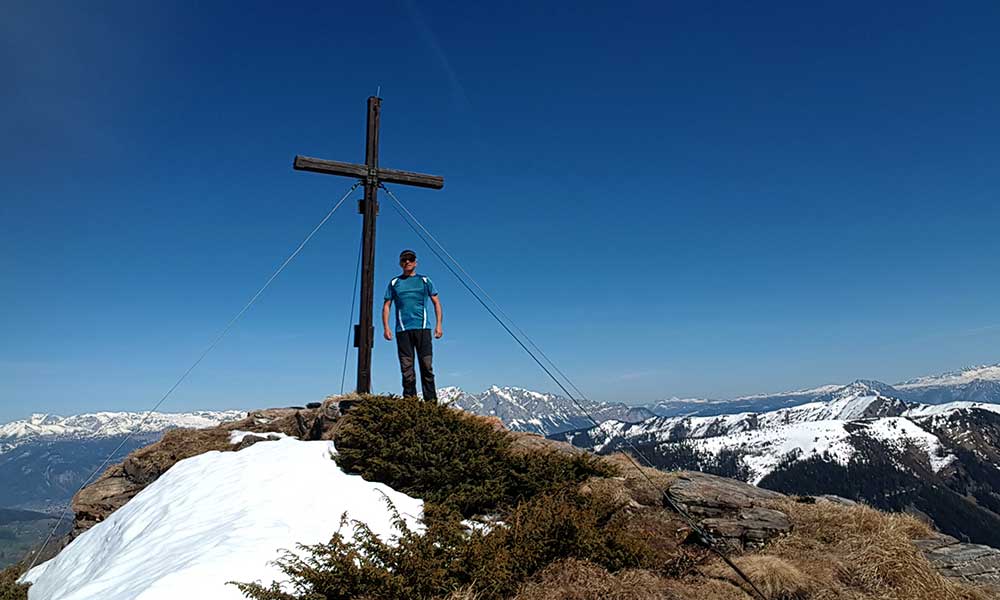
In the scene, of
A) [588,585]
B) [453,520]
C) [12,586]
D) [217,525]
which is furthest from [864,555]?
[12,586]

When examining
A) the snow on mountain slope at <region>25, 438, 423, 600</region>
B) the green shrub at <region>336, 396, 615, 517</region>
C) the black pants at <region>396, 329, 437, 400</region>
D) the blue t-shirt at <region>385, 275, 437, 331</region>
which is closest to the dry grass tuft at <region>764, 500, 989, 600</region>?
the green shrub at <region>336, 396, 615, 517</region>

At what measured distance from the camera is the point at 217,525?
6398 mm

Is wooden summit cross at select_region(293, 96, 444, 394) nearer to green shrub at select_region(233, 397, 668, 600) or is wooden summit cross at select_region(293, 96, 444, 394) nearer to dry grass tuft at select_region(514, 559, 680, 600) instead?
green shrub at select_region(233, 397, 668, 600)

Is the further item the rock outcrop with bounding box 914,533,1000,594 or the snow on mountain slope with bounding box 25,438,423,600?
the rock outcrop with bounding box 914,533,1000,594

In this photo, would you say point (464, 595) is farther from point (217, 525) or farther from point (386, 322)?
point (386, 322)

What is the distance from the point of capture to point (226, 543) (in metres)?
5.60

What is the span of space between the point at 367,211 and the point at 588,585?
10.0 meters

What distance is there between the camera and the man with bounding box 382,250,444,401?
36.4ft

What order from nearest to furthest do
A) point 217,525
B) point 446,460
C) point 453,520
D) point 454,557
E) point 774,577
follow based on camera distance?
point 454,557 → point 774,577 → point 453,520 → point 217,525 → point 446,460

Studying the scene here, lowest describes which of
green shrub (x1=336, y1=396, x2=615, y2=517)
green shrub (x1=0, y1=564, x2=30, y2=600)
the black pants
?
green shrub (x1=0, y1=564, x2=30, y2=600)

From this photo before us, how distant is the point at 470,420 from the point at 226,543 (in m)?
4.51

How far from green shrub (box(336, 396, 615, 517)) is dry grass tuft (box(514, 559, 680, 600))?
6.20 feet

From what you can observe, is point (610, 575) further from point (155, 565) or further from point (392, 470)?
point (155, 565)

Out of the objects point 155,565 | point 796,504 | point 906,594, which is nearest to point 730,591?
point 906,594
